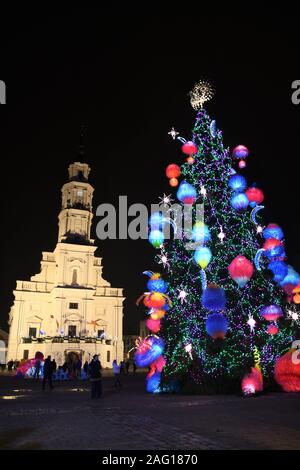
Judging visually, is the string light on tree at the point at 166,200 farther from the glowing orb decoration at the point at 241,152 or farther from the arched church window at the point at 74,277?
the arched church window at the point at 74,277

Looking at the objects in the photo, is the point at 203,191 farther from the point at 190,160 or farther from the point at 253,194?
the point at 253,194

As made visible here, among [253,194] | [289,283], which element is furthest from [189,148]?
[289,283]

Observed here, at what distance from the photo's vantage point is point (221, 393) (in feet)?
56.9

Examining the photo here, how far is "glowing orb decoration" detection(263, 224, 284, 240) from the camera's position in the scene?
17.4 m

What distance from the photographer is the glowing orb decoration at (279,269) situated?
1727 cm

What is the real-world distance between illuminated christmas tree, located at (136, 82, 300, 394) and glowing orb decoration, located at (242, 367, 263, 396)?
4 cm

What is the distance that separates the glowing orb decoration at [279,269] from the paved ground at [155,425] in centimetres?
485

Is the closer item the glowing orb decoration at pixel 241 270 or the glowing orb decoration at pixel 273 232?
the glowing orb decoration at pixel 241 270

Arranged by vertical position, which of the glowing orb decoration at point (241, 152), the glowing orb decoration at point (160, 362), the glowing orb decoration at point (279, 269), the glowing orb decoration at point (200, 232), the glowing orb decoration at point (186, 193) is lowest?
the glowing orb decoration at point (160, 362)

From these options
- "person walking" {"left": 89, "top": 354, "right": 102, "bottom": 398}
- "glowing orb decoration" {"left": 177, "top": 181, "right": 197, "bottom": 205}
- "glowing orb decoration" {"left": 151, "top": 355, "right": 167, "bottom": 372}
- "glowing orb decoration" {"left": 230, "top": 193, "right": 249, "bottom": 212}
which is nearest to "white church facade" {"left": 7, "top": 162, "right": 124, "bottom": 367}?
"glowing orb decoration" {"left": 151, "top": 355, "right": 167, "bottom": 372}

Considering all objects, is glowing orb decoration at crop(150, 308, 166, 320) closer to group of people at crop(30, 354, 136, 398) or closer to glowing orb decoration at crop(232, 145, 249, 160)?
group of people at crop(30, 354, 136, 398)

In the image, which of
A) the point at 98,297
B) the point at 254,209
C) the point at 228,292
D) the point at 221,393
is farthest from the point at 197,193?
the point at 98,297

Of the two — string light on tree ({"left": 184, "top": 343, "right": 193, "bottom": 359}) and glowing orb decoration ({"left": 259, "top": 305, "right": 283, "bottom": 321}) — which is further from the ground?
glowing orb decoration ({"left": 259, "top": 305, "right": 283, "bottom": 321})

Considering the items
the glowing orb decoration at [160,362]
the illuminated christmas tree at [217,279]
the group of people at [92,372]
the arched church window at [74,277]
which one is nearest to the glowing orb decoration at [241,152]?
the illuminated christmas tree at [217,279]
